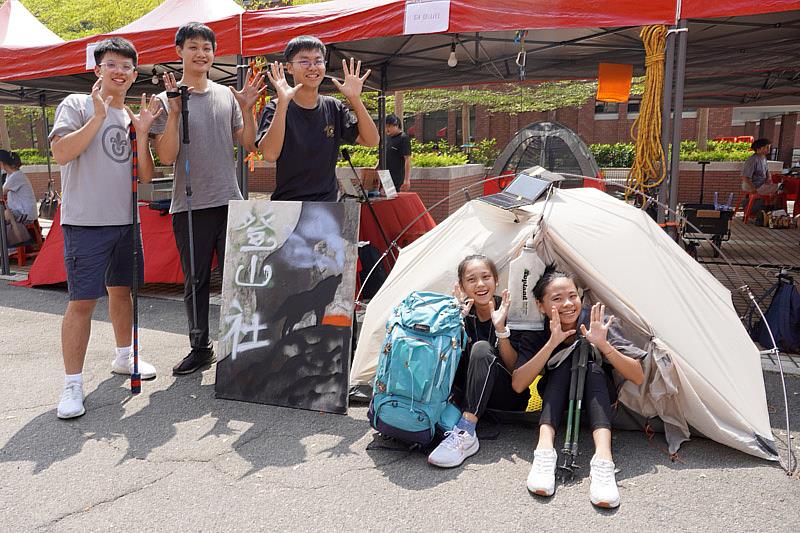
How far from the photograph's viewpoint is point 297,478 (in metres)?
3.03

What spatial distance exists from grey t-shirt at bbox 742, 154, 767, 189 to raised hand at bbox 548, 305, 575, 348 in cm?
1010

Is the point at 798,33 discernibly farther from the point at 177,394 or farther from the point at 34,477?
the point at 34,477

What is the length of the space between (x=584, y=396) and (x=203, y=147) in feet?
8.98

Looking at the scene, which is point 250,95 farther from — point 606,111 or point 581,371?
point 606,111

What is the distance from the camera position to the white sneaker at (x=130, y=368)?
4.27 m

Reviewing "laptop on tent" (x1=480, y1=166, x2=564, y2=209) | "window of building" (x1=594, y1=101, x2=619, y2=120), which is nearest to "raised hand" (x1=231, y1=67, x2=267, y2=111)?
"laptop on tent" (x1=480, y1=166, x2=564, y2=209)

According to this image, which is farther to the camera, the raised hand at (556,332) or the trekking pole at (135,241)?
the trekking pole at (135,241)

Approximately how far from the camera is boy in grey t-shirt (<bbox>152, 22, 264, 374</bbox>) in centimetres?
395

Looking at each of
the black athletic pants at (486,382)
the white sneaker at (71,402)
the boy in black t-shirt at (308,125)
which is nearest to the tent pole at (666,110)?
the black athletic pants at (486,382)

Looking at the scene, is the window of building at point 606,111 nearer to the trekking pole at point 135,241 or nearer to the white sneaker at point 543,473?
the trekking pole at point 135,241

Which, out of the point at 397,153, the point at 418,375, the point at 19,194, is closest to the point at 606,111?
the point at 397,153

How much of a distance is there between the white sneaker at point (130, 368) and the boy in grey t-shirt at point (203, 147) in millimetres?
155

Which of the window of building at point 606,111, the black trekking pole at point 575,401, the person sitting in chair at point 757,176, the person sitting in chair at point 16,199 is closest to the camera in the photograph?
the black trekking pole at point 575,401

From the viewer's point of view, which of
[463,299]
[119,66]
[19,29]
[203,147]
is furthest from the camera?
[19,29]
